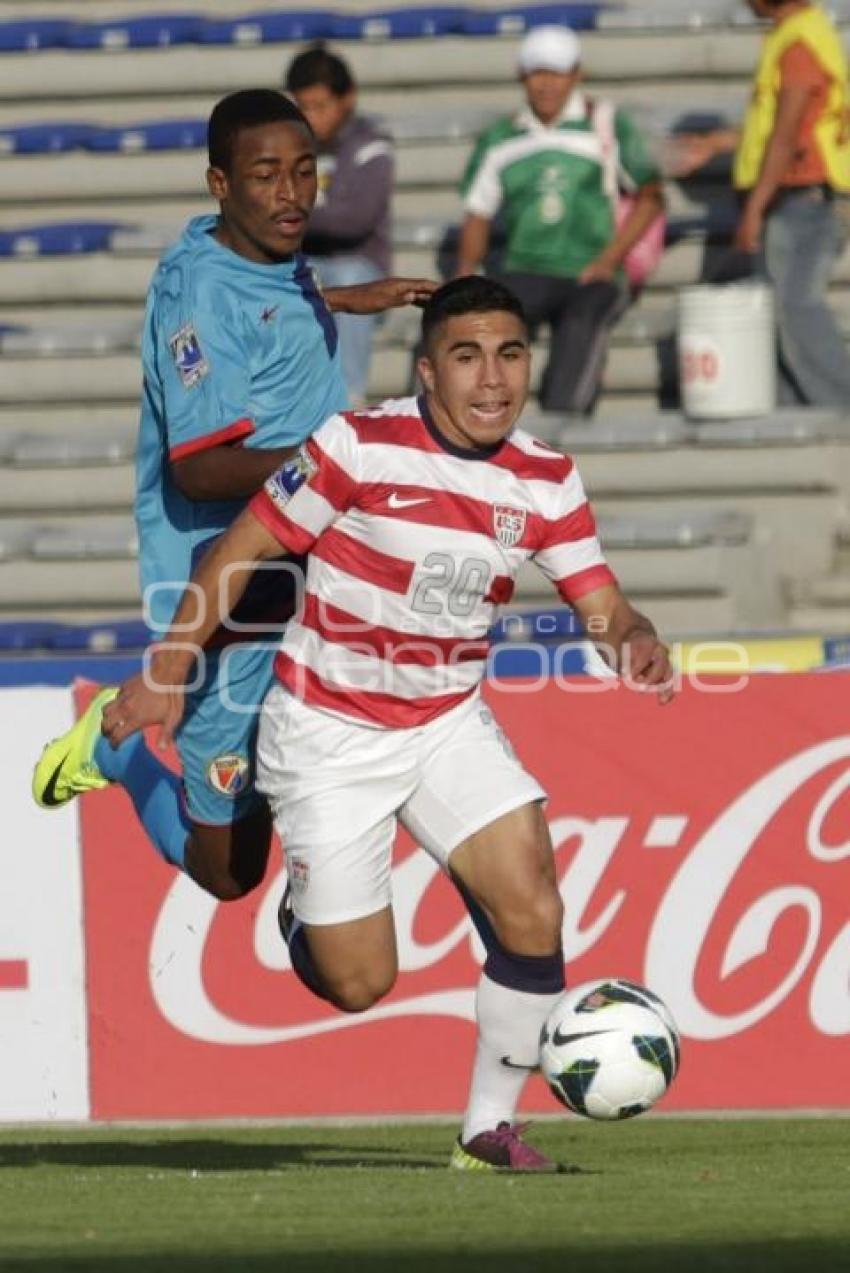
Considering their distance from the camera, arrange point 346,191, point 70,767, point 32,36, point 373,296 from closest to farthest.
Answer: point 373,296 → point 70,767 → point 346,191 → point 32,36

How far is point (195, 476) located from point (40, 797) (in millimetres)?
1395

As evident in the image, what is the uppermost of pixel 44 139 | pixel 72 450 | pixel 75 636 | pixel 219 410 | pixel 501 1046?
pixel 44 139

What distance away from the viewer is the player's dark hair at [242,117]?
23.2 ft

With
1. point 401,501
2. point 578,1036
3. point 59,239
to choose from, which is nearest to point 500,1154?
point 578,1036

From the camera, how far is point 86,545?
1277 centimetres

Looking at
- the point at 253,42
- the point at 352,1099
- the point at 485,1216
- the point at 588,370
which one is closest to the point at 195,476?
the point at 485,1216

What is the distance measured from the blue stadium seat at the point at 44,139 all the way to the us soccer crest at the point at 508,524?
27.4 feet

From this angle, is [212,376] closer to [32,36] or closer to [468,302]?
[468,302]

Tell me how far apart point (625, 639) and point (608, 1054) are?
3.14 feet

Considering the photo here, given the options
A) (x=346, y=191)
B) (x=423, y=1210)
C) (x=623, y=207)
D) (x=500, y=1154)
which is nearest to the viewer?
(x=423, y=1210)

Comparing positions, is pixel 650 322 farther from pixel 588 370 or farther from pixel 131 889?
pixel 131 889

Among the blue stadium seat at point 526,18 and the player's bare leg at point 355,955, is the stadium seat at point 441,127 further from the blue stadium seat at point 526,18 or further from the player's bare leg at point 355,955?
the player's bare leg at point 355,955

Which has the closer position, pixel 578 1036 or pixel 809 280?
pixel 578 1036

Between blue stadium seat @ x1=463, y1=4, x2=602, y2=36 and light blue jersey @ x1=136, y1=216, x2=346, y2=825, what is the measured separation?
22.9 ft
